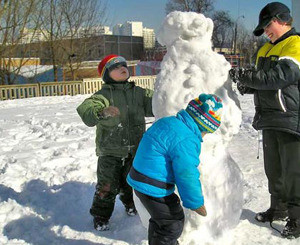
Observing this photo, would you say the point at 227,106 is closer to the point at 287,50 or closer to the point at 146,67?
the point at 287,50

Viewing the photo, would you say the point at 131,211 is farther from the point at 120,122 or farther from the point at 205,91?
the point at 205,91

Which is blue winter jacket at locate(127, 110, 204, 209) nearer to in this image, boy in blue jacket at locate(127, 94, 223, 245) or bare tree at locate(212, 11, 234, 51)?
boy in blue jacket at locate(127, 94, 223, 245)

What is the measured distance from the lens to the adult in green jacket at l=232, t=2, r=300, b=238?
2496 millimetres

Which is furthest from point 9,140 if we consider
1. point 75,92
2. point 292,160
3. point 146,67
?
point 146,67

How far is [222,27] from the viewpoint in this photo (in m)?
33.3

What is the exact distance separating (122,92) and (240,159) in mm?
2435

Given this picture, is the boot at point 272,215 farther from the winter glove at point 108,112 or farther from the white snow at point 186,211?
the winter glove at point 108,112

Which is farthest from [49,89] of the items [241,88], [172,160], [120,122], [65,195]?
[172,160]

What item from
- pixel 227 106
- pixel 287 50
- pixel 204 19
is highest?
pixel 204 19

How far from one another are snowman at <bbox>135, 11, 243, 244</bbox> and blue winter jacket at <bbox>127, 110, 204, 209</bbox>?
0.56m

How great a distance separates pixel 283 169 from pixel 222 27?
32.4 meters

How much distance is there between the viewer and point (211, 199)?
261 cm

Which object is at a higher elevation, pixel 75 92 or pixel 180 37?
pixel 180 37

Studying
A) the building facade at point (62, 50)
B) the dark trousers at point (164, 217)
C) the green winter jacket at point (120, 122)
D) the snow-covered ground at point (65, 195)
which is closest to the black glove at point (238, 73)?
the green winter jacket at point (120, 122)
